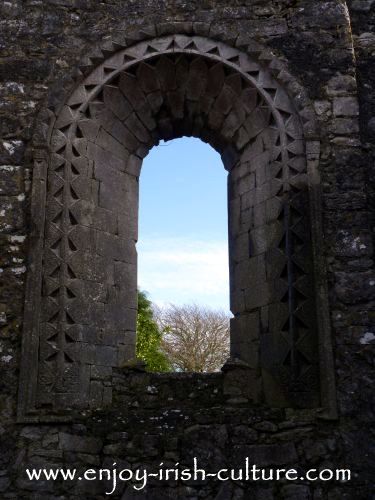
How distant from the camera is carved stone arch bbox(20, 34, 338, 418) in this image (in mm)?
5422

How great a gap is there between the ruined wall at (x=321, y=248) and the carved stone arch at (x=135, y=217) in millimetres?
176

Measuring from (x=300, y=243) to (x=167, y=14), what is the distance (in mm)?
2880

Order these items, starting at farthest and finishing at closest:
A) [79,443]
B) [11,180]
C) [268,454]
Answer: [11,180]
[79,443]
[268,454]

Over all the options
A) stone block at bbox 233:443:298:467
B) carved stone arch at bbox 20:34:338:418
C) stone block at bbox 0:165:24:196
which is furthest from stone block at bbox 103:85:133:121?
stone block at bbox 233:443:298:467

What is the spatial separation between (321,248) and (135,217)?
2027 mm

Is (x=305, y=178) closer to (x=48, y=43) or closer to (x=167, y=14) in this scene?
(x=167, y=14)

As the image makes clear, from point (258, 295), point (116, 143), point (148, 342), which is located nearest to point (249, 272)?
point (258, 295)

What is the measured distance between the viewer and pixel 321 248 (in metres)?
5.48

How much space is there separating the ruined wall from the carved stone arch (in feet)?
0.58

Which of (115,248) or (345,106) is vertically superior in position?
(345,106)

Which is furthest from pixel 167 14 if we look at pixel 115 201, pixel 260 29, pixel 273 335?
pixel 273 335

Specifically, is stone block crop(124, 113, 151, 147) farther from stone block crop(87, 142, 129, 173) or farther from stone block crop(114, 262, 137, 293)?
stone block crop(114, 262, 137, 293)

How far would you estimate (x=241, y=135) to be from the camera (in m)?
6.45

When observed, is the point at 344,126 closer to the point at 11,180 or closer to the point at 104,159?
the point at 104,159
